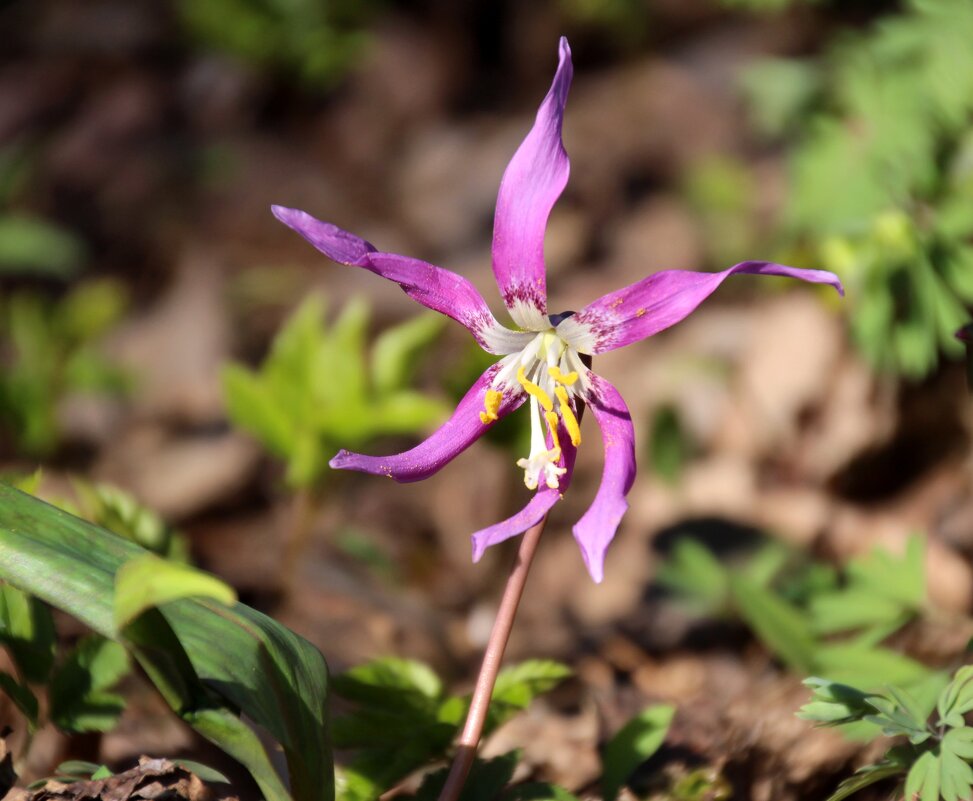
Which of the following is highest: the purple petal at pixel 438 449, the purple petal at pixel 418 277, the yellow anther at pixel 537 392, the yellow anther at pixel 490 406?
the purple petal at pixel 418 277

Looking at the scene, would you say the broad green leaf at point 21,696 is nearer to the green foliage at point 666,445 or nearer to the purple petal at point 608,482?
the purple petal at point 608,482

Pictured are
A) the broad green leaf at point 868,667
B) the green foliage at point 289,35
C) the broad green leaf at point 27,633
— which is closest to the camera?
the broad green leaf at point 27,633

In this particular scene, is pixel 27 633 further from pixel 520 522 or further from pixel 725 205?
Answer: pixel 725 205

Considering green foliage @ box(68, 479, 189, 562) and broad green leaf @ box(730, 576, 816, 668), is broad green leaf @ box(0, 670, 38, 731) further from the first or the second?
broad green leaf @ box(730, 576, 816, 668)

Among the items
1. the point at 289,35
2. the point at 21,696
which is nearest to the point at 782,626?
the point at 21,696

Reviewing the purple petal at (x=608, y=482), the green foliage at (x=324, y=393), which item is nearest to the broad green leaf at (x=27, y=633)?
the purple petal at (x=608, y=482)

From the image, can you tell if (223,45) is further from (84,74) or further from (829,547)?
(829,547)

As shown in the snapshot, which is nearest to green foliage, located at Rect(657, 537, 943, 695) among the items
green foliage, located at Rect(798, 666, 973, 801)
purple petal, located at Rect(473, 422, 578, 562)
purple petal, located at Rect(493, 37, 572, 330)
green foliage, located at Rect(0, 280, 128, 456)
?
green foliage, located at Rect(798, 666, 973, 801)
